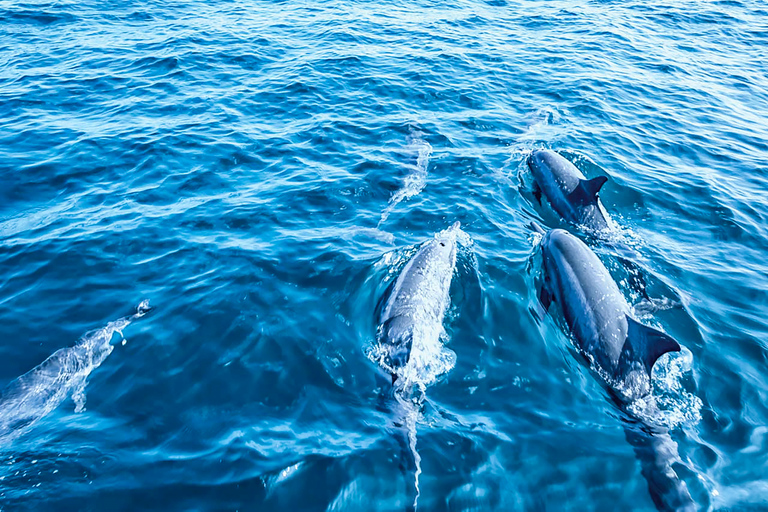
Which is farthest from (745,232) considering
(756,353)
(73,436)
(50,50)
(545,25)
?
(50,50)

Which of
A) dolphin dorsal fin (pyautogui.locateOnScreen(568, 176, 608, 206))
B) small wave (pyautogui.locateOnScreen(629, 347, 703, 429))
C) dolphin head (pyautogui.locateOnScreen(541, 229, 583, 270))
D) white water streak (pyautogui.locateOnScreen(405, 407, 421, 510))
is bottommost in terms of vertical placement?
white water streak (pyautogui.locateOnScreen(405, 407, 421, 510))

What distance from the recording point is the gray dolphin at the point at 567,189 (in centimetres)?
1282

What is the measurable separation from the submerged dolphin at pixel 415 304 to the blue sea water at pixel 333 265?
1.50 feet

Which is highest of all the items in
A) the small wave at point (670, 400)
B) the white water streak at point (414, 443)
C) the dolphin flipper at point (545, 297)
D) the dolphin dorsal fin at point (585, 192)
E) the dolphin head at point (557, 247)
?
the dolphin dorsal fin at point (585, 192)

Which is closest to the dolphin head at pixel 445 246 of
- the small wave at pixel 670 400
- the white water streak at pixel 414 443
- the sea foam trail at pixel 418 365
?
the sea foam trail at pixel 418 365

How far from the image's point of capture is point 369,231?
12.6m

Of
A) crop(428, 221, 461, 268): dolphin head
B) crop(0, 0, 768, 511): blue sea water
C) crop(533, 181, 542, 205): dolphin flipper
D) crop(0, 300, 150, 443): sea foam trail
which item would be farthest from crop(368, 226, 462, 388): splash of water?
crop(533, 181, 542, 205): dolphin flipper

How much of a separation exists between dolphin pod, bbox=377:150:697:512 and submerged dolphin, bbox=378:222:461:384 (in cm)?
2

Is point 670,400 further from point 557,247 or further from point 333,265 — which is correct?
point 333,265

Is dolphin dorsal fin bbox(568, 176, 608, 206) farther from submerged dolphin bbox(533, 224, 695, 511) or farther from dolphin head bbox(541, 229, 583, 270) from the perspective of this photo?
submerged dolphin bbox(533, 224, 695, 511)

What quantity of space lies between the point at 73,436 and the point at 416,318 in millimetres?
5894

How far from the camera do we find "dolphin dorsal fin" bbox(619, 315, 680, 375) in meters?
8.11

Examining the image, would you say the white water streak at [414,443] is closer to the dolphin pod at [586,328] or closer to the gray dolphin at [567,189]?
the dolphin pod at [586,328]

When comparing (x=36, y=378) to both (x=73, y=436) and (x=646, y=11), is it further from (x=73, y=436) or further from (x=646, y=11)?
(x=646, y=11)
